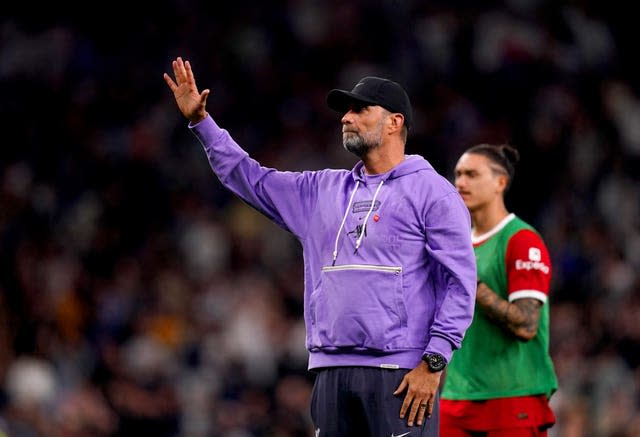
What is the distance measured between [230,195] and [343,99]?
8.30 metres

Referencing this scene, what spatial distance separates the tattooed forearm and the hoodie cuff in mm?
1071

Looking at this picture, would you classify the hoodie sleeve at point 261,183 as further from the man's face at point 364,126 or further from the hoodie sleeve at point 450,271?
the hoodie sleeve at point 450,271

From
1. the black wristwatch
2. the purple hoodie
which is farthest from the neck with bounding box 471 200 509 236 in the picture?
the black wristwatch

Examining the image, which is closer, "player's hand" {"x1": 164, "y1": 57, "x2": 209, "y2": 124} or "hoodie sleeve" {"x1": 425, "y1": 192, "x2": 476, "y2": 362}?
"hoodie sleeve" {"x1": 425, "y1": 192, "x2": 476, "y2": 362}

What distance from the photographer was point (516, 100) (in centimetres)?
1367

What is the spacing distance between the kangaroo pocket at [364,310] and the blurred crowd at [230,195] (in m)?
4.48

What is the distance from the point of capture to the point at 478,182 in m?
6.52

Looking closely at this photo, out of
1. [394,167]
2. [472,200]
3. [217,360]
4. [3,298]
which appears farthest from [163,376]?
[394,167]

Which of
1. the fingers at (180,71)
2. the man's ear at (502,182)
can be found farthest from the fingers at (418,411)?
the man's ear at (502,182)

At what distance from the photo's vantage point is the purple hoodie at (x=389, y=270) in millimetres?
5004

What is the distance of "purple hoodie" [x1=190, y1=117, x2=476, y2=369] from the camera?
500cm

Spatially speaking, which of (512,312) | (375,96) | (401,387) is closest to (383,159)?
(375,96)

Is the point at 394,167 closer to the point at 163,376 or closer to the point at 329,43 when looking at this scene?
the point at 163,376

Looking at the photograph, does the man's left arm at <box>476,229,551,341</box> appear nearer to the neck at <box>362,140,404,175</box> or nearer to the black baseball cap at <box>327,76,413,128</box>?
the neck at <box>362,140,404,175</box>
